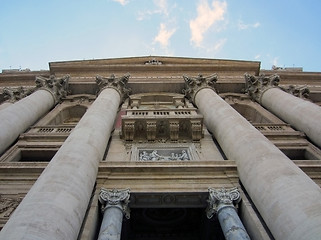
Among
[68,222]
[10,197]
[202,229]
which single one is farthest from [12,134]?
[202,229]

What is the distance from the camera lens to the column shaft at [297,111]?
40.6ft

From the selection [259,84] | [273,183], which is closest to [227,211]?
[273,183]

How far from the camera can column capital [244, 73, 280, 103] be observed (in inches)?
703

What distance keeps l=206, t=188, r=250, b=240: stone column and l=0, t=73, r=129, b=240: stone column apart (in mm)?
3593

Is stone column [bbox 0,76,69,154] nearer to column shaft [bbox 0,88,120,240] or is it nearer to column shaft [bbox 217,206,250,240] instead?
column shaft [bbox 0,88,120,240]

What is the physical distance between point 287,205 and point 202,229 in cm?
468

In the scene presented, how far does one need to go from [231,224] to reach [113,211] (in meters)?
3.18

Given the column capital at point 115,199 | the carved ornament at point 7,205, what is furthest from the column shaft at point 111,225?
the carved ornament at point 7,205

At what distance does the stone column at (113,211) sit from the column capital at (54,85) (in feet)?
35.9

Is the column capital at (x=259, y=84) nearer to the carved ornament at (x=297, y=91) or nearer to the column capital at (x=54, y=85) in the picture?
the carved ornament at (x=297, y=91)

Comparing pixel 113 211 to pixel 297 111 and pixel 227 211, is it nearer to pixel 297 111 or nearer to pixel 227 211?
pixel 227 211

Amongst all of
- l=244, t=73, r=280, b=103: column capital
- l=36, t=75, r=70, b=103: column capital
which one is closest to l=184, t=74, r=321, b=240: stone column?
l=244, t=73, r=280, b=103: column capital

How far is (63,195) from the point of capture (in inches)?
261

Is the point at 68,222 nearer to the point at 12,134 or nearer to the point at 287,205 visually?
the point at 287,205
